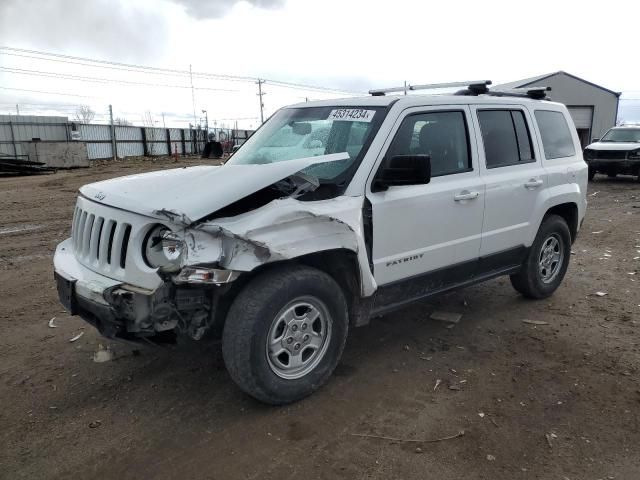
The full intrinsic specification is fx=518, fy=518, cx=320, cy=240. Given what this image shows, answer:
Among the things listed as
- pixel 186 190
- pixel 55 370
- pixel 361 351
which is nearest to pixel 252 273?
pixel 186 190

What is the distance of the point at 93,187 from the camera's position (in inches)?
148

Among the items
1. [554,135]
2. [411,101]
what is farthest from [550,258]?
[411,101]

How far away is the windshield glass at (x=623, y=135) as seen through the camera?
1678 centimetres

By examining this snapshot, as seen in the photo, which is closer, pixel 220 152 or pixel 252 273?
pixel 252 273

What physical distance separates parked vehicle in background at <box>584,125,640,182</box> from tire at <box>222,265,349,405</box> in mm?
15868

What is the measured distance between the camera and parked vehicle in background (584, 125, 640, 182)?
16016 mm

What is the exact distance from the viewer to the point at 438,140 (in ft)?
13.4

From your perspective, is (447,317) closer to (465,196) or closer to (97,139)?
(465,196)

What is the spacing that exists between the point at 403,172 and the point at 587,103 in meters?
36.6

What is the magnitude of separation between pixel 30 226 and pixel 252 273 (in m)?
7.73

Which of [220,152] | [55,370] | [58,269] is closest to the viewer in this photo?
[58,269]

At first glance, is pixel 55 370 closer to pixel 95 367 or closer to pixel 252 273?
pixel 95 367

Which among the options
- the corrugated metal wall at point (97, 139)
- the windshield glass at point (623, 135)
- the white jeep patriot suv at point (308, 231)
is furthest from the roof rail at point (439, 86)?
the corrugated metal wall at point (97, 139)

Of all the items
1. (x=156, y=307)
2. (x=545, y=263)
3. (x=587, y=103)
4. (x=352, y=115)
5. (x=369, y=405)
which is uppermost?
(x=587, y=103)
